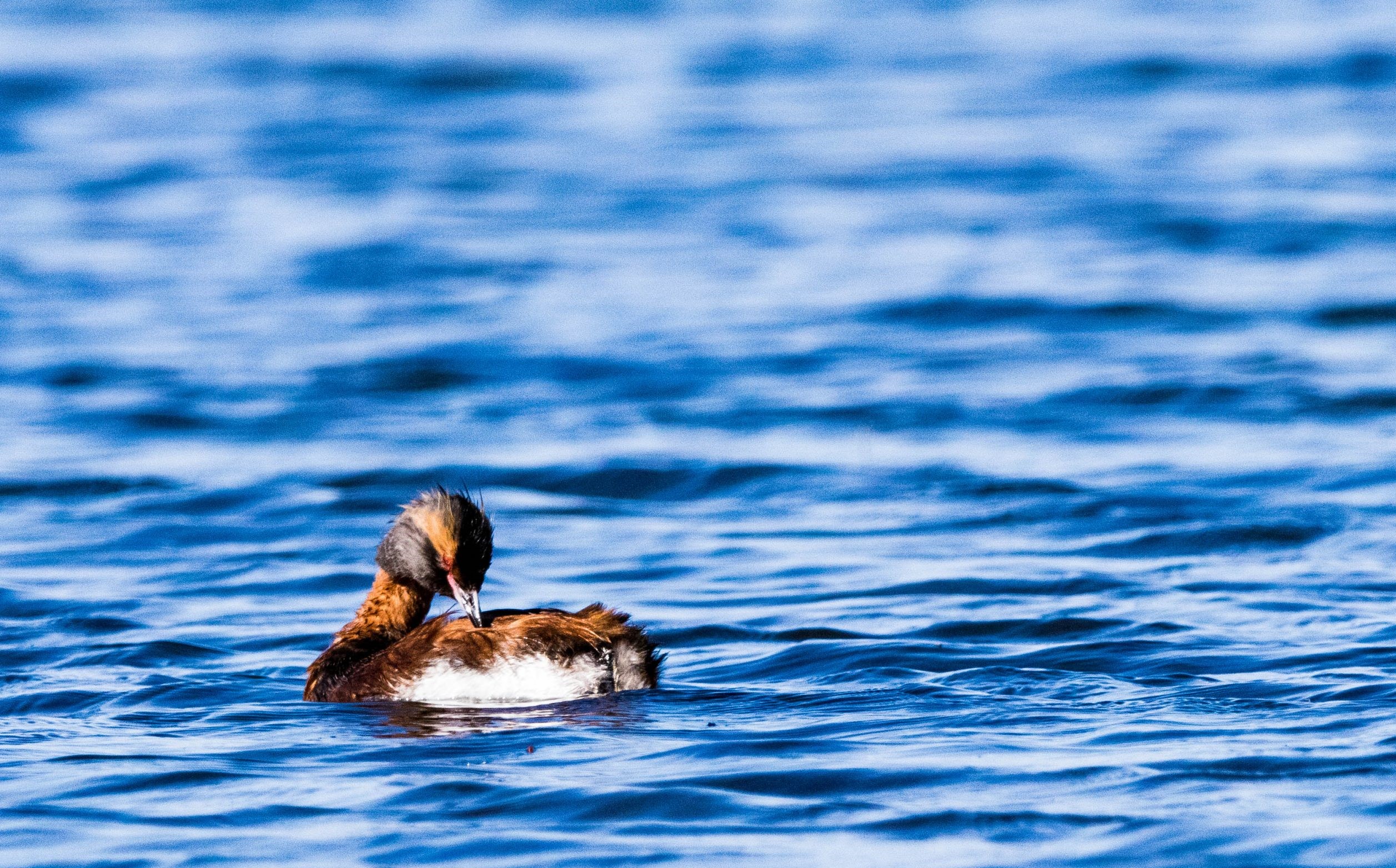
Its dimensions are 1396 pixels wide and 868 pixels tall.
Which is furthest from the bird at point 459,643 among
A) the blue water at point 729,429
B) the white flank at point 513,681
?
the blue water at point 729,429

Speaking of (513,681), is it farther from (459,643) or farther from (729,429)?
(729,429)

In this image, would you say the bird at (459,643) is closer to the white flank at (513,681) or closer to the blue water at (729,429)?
the white flank at (513,681)

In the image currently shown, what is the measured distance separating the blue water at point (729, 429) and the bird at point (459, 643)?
0.13 meters

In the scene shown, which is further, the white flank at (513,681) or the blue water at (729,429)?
the white flank at (513,681)

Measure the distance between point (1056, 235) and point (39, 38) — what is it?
54.0ft

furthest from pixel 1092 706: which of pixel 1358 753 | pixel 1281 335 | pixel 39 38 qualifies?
pixel 39 38

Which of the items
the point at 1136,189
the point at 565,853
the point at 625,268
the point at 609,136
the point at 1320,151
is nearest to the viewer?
the point at 565,853

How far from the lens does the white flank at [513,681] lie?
8695 mm

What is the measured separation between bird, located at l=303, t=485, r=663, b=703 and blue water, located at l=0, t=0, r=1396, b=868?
128mm

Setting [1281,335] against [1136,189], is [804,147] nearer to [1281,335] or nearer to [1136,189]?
[1136,189]

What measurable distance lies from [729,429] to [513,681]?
6034mm

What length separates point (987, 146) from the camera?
24.0 m

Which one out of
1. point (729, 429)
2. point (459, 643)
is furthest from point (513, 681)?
point (729, 429)

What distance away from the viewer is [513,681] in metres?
8.70
